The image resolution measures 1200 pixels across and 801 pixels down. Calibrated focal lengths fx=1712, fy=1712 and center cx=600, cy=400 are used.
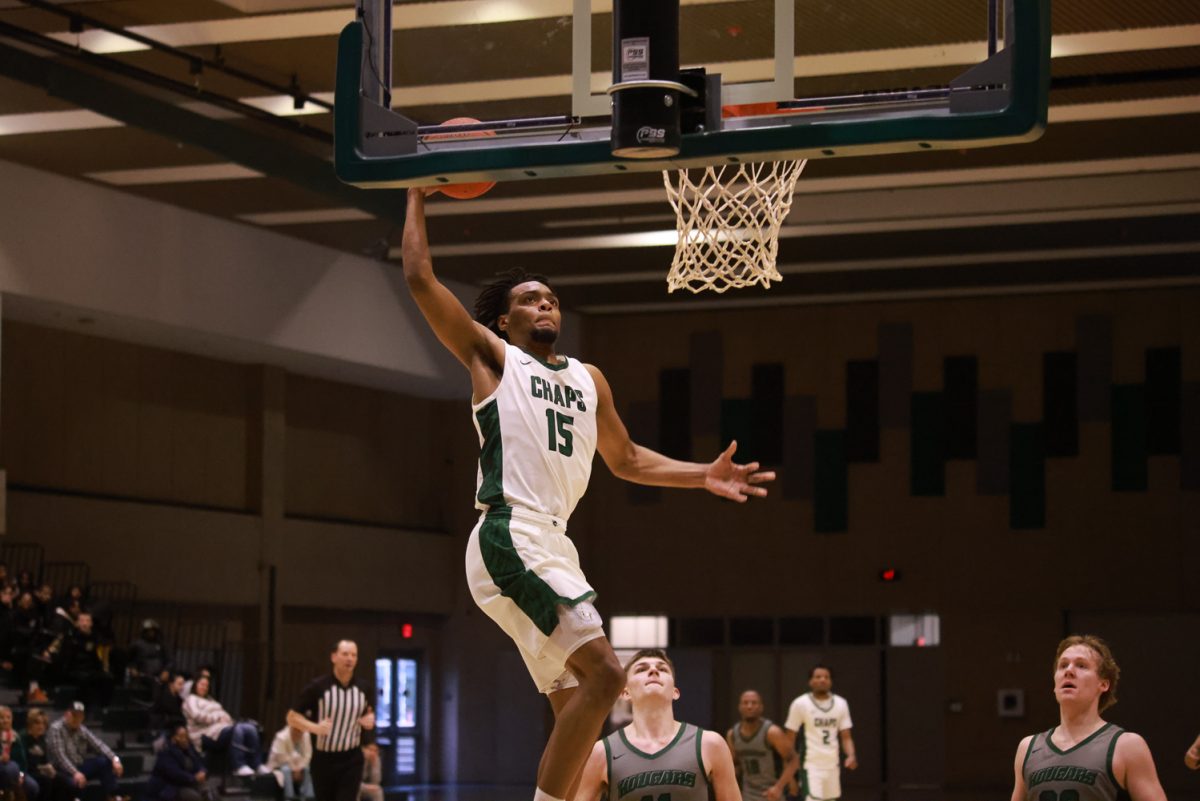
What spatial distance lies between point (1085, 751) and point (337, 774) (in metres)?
6.97

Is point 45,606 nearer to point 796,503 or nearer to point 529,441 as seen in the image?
point 796,503

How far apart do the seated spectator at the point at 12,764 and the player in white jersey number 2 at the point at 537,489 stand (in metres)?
10.7

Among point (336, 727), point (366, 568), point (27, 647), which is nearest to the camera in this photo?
point (336, 727)

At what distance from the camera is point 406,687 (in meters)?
25.7

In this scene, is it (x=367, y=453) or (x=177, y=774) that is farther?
(x=367, y=453)

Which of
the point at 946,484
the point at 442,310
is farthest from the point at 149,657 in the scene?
the point at 442,310

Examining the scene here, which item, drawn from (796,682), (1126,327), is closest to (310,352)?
(796,682)

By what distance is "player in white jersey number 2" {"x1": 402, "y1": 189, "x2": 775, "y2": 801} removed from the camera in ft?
16.1

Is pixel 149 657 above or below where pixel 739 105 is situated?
below

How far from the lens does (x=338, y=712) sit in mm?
11453

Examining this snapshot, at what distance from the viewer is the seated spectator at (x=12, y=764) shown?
14.5m

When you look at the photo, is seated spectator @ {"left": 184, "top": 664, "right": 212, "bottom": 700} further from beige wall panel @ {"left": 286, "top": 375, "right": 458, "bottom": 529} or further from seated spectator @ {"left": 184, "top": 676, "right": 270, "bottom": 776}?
beige wall panel @ {"left": 286, "top": 375, "right": 458, "bottom": 529}

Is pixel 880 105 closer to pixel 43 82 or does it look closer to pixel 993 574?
pixel 43 82

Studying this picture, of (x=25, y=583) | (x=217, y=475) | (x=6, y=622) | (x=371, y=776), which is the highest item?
(x=217, y=475)
